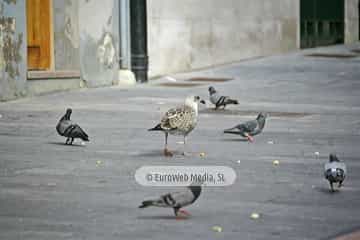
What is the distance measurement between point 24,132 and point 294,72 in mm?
10196

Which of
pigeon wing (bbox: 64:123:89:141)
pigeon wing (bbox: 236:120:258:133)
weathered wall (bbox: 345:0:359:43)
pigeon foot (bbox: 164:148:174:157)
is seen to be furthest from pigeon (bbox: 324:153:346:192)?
weathered wall (bbox: 345:0:359:43)

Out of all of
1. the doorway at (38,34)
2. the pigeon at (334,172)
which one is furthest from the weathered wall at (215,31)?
the pigeon at (334,172)

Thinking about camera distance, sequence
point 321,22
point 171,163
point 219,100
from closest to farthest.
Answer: point 171,163 < point 219,100 < point 321,22

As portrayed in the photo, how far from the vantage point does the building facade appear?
61.8 feet

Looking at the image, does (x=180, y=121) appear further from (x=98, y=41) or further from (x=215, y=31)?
(x=215, y=31)

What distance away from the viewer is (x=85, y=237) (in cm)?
814

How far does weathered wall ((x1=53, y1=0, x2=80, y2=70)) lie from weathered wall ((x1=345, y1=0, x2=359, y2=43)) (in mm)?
12089

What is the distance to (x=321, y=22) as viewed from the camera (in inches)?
1173

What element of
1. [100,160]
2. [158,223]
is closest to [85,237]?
[158,223]

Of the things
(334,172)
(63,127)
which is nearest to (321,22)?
(63,127)

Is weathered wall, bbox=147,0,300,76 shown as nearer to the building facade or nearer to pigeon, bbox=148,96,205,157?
the building facade

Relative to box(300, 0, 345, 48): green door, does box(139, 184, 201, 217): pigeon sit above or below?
below

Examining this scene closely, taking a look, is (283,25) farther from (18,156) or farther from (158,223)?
(158,223)

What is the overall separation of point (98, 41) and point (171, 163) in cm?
942
